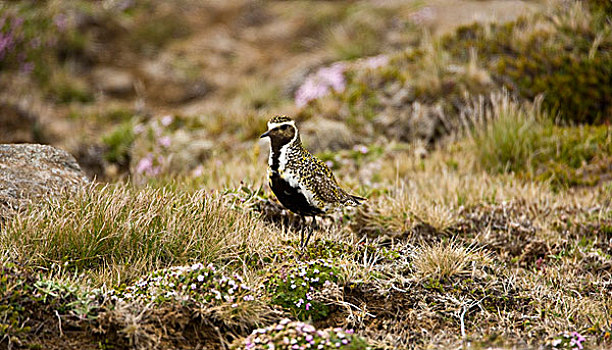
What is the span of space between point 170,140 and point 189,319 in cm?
586

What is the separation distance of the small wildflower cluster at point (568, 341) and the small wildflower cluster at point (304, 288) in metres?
1.47

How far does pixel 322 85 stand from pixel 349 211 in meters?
4.87

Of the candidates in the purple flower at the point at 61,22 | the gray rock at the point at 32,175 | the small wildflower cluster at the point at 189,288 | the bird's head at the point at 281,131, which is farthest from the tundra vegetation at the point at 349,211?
the bird's head at the point at 281,131

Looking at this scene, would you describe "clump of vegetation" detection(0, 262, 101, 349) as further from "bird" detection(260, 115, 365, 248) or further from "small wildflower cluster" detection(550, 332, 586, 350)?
"small wildflower cluster" detection(550, 332, 586, 350)

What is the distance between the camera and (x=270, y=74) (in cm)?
1459

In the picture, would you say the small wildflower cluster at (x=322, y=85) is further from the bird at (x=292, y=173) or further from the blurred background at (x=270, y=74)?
the bird at (x=292, y=173)

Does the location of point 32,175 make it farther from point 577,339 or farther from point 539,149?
point 539,149

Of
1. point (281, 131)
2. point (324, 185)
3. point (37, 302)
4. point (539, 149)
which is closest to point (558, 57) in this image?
point (539, 149)

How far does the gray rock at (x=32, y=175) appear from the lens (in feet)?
15.1

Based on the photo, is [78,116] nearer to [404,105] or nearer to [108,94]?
[108,94]

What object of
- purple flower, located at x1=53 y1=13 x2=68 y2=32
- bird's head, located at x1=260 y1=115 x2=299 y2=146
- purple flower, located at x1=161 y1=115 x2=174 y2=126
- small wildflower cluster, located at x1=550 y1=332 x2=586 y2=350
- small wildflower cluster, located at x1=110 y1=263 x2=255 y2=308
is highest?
purple flower, located at x1=53 y1=13 x2=68 y2=32

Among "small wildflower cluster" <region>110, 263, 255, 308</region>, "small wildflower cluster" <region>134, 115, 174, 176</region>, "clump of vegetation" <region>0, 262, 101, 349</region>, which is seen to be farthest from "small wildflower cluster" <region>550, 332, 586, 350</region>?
"small wildflower cluster" <region>134, 115, 174, 176</region>

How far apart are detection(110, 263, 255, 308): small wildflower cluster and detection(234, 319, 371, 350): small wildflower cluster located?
0.99 feet

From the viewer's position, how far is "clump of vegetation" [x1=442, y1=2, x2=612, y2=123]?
852 cm
